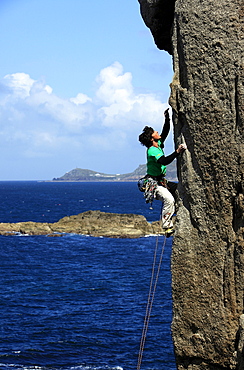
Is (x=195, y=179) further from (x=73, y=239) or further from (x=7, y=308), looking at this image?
(x=73, y=239)

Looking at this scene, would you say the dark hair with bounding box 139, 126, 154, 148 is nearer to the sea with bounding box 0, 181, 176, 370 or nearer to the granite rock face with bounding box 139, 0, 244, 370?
the granite rock face with bounding box 139, 0, 244, 370

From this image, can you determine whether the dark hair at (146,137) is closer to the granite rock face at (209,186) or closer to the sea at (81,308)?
the granite rock face at (209,186)

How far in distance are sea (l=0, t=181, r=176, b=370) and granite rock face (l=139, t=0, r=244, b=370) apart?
17289 mm

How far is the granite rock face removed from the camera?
8836 mm

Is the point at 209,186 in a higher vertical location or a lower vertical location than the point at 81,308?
higher

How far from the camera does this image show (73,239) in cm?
6519

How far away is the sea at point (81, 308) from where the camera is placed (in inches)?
1069

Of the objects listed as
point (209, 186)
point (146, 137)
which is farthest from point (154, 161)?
point (209, 186)

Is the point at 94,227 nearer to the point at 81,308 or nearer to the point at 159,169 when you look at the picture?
the point at 81,308

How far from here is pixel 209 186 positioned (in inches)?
360

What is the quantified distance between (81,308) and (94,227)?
34681 millimetres

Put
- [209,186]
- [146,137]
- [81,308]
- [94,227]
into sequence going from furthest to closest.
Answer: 1. [94,227]
2. [81,308]
3. [146,137]
4. [209,186]

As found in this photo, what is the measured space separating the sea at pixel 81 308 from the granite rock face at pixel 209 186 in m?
17.3

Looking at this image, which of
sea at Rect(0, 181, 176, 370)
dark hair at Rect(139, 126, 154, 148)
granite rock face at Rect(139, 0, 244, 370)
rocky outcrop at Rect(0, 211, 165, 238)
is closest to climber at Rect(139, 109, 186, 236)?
dark hair at Rect(139, 126, 154, 148)
